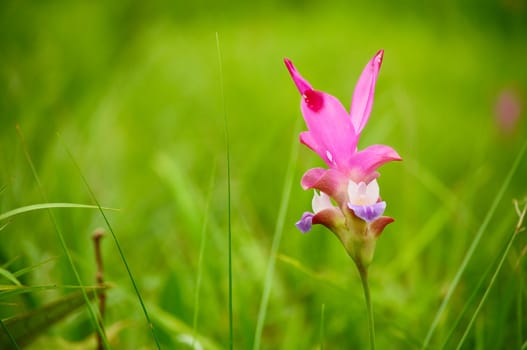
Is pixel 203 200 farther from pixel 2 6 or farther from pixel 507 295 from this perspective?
pixel 2 6

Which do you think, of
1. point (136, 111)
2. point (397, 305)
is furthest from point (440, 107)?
point (397, 305)

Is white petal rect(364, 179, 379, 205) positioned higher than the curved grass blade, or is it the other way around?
white petal rect(364, 179, 379, 205)

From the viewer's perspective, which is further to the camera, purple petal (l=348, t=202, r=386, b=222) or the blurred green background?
the blurred green background

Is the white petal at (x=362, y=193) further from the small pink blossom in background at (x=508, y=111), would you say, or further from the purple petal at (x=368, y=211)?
the small pink blossom in background at (x=508, y=111)

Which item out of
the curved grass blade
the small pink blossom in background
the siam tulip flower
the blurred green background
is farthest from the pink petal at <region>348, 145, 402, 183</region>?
the small pink blossom in background

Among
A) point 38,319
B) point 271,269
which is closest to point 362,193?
point 271,269

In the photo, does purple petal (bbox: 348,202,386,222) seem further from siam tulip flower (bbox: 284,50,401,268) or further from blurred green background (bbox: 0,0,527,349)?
blurred green background (bbox: 0,0,527,349)
